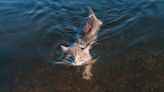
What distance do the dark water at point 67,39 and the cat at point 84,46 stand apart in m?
0.22

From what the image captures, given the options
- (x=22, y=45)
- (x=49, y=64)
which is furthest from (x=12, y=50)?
(x=49, y=64)

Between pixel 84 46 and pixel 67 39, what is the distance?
91cm

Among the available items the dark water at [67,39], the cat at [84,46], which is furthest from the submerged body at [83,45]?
the dark water at [67,39]

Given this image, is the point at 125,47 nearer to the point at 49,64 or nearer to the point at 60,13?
the point at 49,64

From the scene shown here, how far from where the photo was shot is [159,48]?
32.0 feet

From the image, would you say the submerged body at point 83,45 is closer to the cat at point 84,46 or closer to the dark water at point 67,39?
the cat at point 84,46

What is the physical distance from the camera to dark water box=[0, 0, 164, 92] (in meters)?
8.73

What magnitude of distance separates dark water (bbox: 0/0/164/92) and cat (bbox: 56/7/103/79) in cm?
22

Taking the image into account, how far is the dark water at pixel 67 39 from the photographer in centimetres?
873

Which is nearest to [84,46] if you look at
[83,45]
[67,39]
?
[83,45]

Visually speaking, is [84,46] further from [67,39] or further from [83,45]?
[67,39]

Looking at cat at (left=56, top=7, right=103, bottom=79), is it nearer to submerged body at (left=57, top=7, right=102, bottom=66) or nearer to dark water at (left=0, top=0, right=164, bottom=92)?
submerged body at (left=57, top=7, right=102, bottom=66)

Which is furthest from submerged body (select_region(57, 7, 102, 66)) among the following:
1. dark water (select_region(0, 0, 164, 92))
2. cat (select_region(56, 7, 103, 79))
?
dark water (select_region(0, 0, 164, 92))

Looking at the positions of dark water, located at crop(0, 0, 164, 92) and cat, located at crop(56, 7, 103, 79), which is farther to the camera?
cat, located at crop(56, 7, 103, 79)
